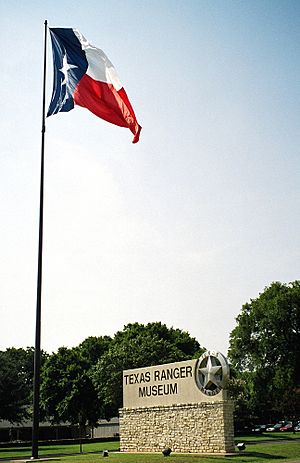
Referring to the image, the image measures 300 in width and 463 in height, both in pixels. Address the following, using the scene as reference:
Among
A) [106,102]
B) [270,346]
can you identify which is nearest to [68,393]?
[270,346]

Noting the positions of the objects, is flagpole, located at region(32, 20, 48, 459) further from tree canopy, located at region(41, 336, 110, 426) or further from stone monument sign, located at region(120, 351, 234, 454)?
tree canopy, located at region(41, 336, 110, 426)

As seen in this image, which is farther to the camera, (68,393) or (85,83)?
(68,393)

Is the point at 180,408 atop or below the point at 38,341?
below

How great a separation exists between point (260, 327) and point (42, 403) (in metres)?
Answer: 26.6

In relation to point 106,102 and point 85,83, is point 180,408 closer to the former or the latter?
point 106,102

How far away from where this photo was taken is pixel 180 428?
34.4 metres

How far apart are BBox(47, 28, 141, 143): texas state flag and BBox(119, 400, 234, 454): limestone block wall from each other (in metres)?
17.1

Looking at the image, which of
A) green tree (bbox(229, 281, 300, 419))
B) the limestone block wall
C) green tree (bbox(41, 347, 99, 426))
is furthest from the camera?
green tree (bbox(41, 347, 99, 426))

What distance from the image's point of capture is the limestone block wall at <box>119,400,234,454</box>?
1245 inches

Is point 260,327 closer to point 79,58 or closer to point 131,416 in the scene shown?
point 131,416

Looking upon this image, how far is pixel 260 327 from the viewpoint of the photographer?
58.8 m

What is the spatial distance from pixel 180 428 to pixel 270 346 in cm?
2518

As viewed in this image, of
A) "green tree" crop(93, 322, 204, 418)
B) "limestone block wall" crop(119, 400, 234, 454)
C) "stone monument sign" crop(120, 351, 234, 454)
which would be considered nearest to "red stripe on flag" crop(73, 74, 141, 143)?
"stone monument sign" crop(120, 351, 234, 454)

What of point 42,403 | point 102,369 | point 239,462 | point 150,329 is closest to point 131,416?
point 239,462
